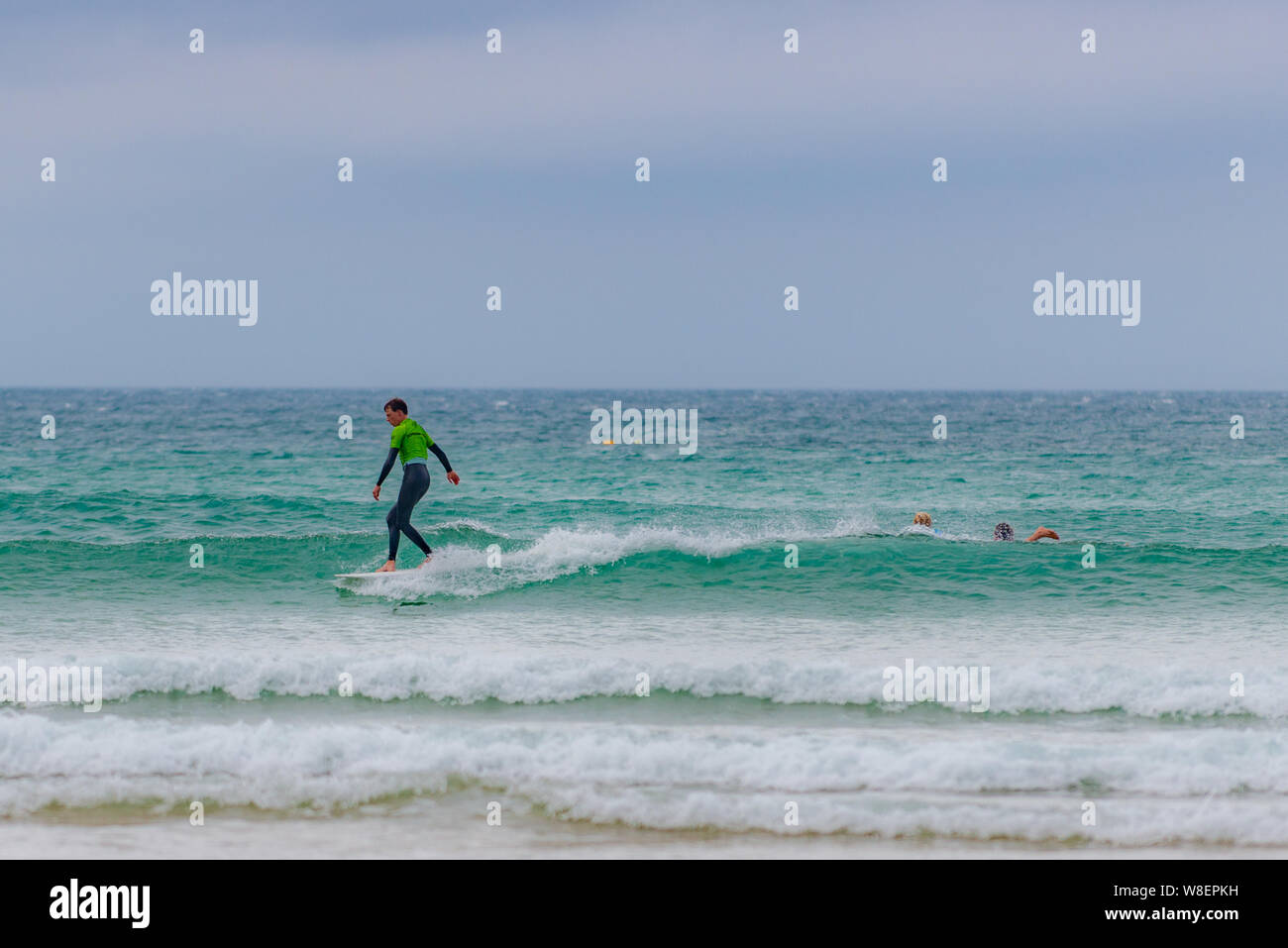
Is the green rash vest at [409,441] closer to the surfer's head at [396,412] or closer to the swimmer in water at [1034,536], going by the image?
the surfer's head at [396,412]

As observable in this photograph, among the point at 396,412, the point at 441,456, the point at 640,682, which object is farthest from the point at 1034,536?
the point at 396,412

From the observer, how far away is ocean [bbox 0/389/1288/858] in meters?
6.45

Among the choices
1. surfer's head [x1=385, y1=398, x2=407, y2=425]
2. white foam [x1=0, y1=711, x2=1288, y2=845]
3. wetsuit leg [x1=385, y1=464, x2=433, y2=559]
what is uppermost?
surfer's head [x1=385, y1=398, x2=407, y2=425]

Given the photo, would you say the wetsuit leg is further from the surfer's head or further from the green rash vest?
the surfer's head

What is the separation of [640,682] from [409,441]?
4749 millimetres

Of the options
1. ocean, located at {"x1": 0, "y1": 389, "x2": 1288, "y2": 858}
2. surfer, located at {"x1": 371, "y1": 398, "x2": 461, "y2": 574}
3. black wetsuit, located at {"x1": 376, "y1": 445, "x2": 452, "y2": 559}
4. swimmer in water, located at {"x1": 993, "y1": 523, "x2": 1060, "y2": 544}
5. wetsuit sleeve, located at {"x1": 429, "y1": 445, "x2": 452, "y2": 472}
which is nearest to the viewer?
ocean, located at {"x1": 0, "y1": 389, "x2": 1288, "y2": 858}

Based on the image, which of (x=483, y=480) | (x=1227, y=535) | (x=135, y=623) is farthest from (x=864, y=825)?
(x=483, y=480)

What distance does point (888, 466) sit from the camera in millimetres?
29266

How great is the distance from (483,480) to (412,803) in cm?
1870

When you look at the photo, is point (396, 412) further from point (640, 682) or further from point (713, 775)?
point (713, 775)

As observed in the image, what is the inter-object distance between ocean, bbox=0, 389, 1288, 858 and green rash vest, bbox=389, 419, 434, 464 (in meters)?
1.51

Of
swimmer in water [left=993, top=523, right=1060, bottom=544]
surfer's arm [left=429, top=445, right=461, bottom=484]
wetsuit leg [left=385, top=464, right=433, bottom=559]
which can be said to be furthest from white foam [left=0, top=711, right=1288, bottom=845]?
swimmer in water [left=993, top=523, right=1060, bottom=544]

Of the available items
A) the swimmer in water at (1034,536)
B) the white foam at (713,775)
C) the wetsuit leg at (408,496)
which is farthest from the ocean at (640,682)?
the swimmer in water at (1034,536)
